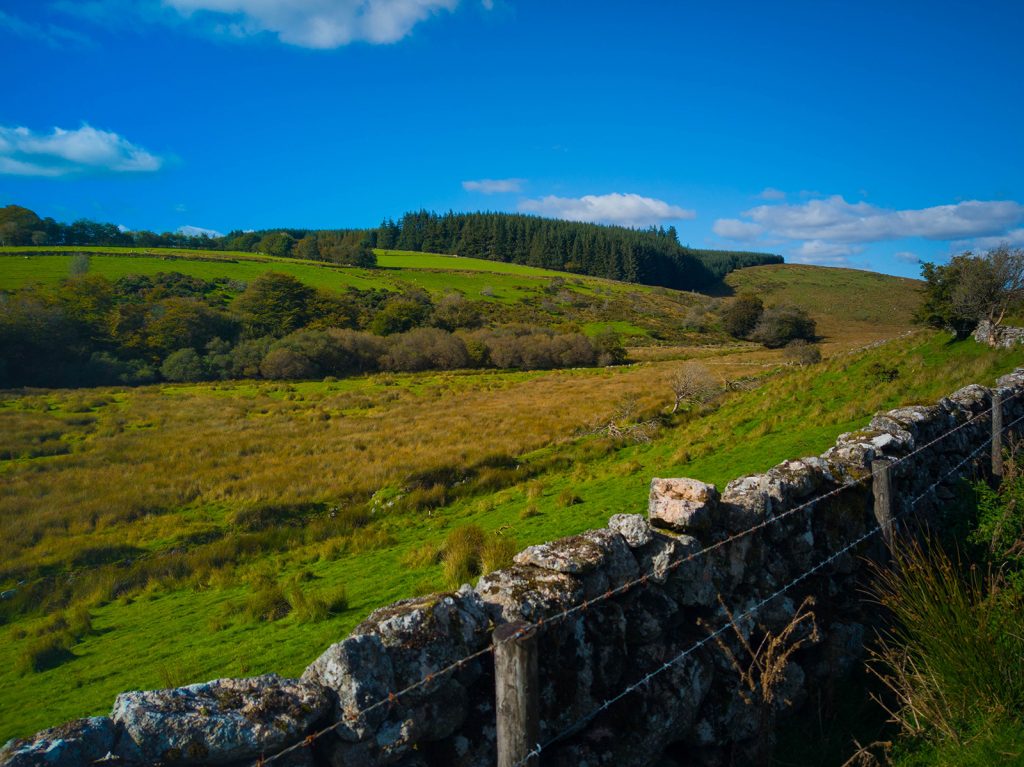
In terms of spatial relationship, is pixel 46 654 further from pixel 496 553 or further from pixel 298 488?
pixel 298 488

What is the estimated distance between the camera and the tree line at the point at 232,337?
1818 inches

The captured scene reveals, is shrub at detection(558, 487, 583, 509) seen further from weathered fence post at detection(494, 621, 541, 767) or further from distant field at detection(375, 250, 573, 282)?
distant field at detection(375, 250, 573, 282)

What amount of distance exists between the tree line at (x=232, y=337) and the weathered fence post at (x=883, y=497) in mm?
51347

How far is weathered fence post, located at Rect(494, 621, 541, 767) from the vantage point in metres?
2.76

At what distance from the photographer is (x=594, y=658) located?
382cm

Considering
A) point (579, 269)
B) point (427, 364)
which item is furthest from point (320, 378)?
point (579, 269)

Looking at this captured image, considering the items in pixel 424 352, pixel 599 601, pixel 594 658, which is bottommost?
pixel 424 352

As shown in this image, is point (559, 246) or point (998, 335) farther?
point (559, 246)

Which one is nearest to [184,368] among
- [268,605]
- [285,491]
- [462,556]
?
[285,491]

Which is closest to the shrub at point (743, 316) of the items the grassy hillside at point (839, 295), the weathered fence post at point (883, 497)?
the grassy hillside at point (839, 295)

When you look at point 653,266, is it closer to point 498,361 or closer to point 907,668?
point 498,361

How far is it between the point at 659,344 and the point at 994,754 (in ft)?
255

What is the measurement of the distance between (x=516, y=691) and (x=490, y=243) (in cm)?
15830

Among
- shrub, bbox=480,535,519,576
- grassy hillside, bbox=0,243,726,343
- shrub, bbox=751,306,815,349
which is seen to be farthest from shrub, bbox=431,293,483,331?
shrub, bbox=480,535,519,576
